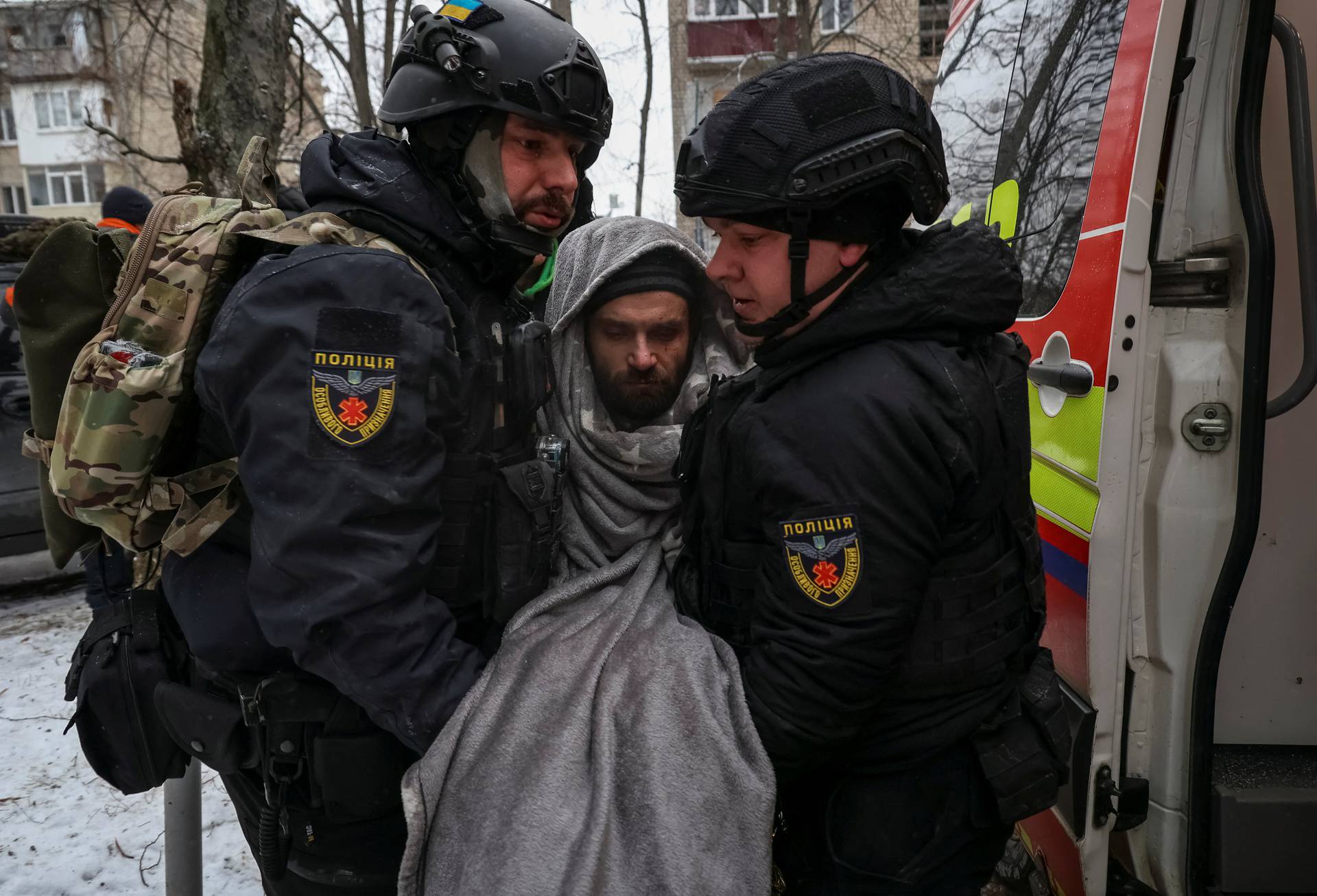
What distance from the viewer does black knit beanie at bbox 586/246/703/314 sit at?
7.20 feet

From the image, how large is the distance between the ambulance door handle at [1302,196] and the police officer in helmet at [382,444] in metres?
1.41

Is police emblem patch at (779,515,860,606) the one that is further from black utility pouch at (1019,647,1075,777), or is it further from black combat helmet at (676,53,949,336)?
black utility pouch at (1019,647,1075,777)

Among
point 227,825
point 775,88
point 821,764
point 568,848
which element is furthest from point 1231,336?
point 227,825

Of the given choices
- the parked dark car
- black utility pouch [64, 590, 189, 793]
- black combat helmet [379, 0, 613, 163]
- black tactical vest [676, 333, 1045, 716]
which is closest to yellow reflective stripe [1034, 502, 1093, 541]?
black tactical vest [676, 333, 1045, 716]

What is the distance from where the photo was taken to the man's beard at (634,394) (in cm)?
212

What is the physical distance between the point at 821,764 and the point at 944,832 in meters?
0.25

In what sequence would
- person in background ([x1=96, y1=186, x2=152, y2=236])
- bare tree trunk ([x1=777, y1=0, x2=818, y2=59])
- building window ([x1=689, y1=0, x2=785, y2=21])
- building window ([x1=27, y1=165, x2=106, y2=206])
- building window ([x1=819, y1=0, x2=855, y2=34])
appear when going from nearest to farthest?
person in background ([x1=96, y1=186, x2=152, y2=236])
bare tree trunk ([x1=777, y1=0, x2=818, y2=59])
building window ([x1=819, y1=0, x2=855, y2=34])
building window ([x1=689, y1=0, x2=785, y2=21])
building window ([x1=27, y1=165, x2=106, y2=206])

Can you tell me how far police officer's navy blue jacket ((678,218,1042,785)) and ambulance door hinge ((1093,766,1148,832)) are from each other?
17.2 inches

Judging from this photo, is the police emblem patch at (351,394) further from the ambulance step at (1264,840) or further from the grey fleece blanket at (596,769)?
the ambulance step at (1264,840)

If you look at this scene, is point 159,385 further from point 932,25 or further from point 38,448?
point 932,25

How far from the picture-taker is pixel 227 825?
126 inches

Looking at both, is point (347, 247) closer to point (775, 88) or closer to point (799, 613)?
point (775, 88)

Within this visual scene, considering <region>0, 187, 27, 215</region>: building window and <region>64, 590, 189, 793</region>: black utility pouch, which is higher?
<region>0, 187, 27, 215</region>: building window

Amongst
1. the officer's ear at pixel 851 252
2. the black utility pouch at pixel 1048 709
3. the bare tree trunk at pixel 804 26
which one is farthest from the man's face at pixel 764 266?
the bare tree trunk at pixel 804 26
